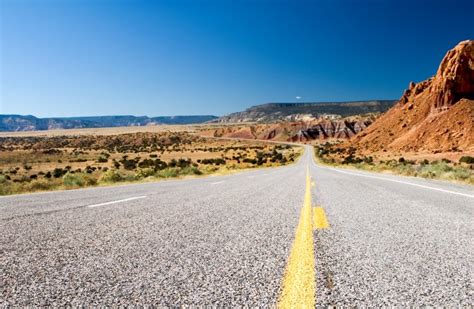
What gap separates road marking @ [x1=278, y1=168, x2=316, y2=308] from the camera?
79.0 inches

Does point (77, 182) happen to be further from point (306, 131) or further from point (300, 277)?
point (306, 131)

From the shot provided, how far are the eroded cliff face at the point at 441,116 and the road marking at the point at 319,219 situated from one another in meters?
50.7

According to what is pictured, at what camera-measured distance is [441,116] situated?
58.6 meters

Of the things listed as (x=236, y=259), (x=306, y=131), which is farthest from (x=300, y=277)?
(x=306, y=131)

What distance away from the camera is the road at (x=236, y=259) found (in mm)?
2109

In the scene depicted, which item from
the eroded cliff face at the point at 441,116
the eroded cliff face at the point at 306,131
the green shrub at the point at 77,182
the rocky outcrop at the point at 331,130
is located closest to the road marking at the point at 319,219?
the green shrub at the point at 77,182

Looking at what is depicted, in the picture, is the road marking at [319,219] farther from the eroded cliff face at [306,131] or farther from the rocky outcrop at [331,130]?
the rocky outcrop at [331,130]

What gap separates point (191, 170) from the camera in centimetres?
2491

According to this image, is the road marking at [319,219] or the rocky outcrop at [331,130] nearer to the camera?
the road marking at [319,219]

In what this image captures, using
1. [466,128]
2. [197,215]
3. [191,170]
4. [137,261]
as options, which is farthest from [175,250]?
[466,128]

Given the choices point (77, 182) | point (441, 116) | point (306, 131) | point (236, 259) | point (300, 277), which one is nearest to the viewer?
point (300, 277)

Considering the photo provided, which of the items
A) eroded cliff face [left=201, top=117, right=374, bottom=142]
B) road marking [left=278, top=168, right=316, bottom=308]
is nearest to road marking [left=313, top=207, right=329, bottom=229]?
road marking [left=278, top=168, right=316, bottom=308]

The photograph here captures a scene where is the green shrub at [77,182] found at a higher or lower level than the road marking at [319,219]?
lower

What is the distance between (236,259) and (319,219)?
2336 mm
